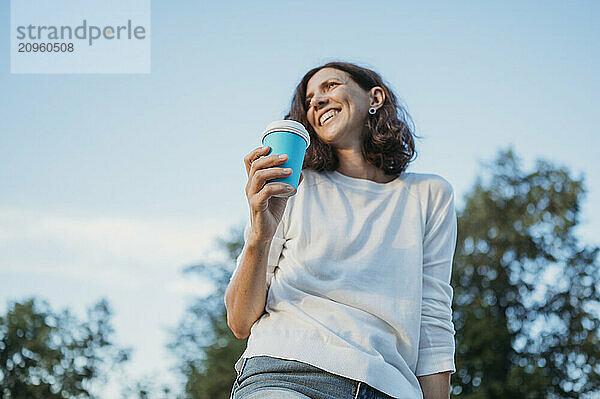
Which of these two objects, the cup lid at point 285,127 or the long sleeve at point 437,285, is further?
the long sleeve at point 437,285

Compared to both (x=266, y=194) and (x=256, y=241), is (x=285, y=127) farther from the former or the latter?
(x=256, y=241)

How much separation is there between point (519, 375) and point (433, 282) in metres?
17.3

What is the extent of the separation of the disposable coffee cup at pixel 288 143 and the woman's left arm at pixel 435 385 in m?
0.77

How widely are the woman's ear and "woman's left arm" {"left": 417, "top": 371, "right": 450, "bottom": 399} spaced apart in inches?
40.6

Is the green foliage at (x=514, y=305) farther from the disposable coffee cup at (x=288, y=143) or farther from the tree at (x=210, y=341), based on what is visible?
the disposable coffee cup at (x=288, y=143)

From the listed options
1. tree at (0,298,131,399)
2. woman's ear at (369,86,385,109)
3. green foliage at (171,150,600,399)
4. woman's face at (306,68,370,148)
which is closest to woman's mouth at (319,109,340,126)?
woman's face at (306,68,370,148)

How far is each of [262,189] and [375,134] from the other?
754mm

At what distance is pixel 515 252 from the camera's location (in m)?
20.1

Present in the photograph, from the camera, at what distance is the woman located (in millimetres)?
1839

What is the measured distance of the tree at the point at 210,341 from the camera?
19562 millimetres

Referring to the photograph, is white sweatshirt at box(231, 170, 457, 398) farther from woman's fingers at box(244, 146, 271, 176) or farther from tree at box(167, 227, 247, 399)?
tree at box(167, 227, 247, 399)

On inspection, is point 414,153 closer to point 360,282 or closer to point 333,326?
point 360,282

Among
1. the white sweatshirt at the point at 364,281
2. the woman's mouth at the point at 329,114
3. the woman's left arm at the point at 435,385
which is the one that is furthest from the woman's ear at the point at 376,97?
the woman's left arm at the point at 435,385

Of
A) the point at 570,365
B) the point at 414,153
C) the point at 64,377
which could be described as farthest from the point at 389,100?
the point at 64,377
